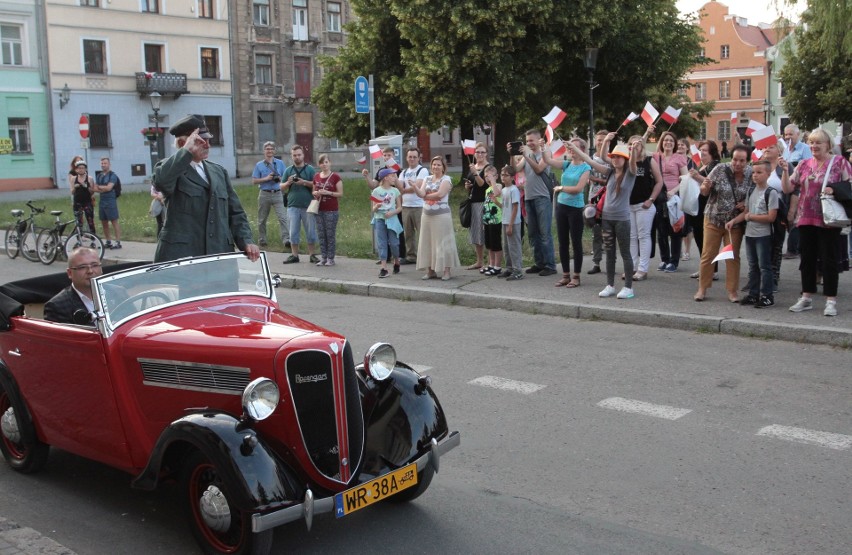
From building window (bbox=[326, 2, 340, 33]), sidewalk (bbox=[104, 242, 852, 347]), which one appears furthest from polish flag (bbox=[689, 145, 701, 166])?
building window (bbox=[326, 2, 340, 33])

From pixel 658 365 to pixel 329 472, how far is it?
450cm

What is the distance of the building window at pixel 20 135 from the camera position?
41.5 meters

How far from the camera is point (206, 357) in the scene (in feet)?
14.4

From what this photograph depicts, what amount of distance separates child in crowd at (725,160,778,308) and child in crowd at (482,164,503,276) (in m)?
3.39

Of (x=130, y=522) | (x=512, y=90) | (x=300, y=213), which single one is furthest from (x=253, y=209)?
(x=130, y=522)

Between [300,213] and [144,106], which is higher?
[144,106]

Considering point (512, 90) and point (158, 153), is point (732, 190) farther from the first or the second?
point (158, 153)

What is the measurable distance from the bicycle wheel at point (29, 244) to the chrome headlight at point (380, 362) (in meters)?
14.4

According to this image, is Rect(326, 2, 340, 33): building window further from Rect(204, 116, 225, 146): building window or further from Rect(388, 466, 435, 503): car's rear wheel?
Rect(388, 466, 435, 503): car's rear wheel

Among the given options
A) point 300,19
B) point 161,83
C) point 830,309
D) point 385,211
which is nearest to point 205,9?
point 161,83

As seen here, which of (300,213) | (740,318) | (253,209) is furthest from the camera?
(253,209)

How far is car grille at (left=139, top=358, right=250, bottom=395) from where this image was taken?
4.30 meters

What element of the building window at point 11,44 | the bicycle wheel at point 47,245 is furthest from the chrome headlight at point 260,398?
the building window at point 11,44

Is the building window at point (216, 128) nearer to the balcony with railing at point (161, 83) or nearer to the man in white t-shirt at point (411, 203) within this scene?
the balcony with railing at point (161, 83)
